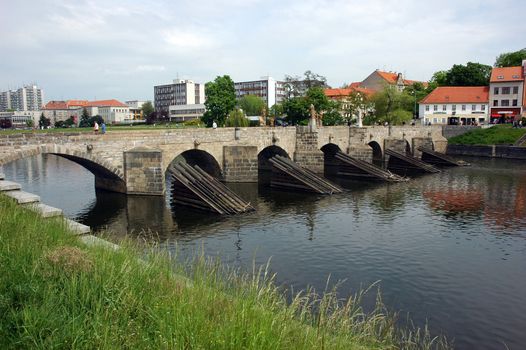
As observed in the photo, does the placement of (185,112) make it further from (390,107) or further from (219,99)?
(390,107)

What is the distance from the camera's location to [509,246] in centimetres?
2017

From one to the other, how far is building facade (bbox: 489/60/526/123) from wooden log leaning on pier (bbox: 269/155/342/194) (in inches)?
2063

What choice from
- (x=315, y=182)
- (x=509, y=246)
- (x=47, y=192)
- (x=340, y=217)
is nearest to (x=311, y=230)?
(x=340, y=217)

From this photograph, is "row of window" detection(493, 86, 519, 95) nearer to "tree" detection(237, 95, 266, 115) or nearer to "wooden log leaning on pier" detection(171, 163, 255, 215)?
"tree" detection(237, 95, 266, 115)

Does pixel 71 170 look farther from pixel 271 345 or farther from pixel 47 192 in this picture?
pixel 271 345

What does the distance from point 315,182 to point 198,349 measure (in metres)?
29.1

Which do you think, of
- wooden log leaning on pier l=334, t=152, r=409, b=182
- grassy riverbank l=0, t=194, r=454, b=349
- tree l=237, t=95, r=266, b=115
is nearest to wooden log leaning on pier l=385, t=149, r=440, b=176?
wooden log leaning on pier l=334, t=152, r=409, b=182

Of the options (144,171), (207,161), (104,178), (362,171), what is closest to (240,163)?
(207,161)

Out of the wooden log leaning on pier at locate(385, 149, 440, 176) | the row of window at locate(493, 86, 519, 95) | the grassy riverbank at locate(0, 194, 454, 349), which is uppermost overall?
the row of window at locate(493, 86, 519, 95)

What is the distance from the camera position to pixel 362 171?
40812mm

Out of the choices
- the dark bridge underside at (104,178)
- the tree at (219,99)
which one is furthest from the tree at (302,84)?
the dark bridge underside at (104,178)

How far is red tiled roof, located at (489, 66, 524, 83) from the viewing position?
73188 millimetres

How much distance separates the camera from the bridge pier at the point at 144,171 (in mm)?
29406

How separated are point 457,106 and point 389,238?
63.8 meters
